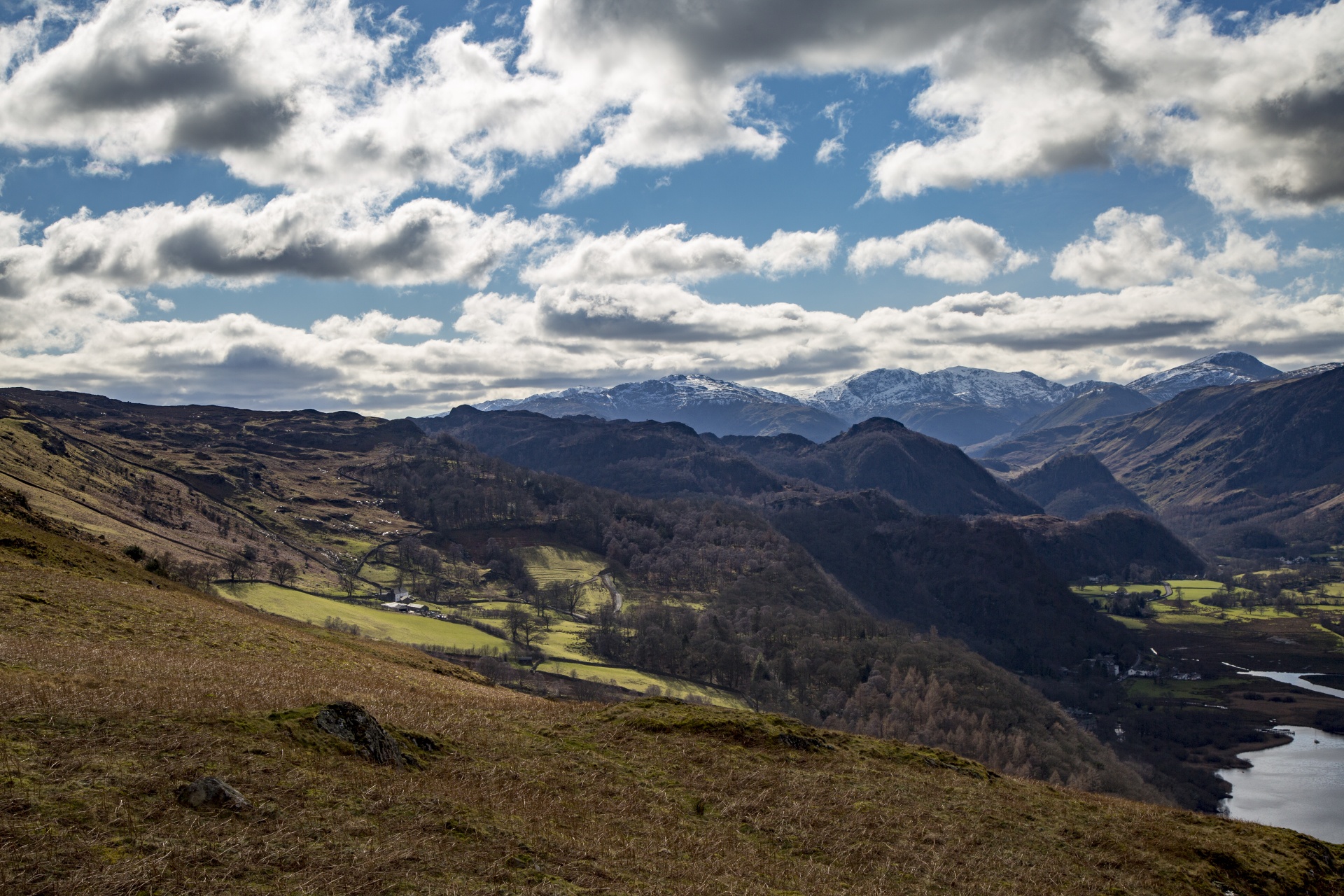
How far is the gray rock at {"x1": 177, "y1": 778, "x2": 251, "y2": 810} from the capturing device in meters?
16.4

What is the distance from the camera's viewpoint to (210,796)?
54.1ft

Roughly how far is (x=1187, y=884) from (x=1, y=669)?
37162 millimetres

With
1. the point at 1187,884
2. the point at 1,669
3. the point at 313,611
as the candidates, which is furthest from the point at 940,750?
the point at 313,611

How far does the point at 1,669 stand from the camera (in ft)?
83.4

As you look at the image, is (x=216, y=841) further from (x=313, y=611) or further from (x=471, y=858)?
(x=313, y=611)

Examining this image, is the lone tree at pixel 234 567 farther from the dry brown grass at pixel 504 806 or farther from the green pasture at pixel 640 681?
the dry brown grass at pixel 504 806

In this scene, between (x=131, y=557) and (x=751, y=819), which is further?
(x=131, y=557)

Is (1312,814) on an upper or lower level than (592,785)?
lower

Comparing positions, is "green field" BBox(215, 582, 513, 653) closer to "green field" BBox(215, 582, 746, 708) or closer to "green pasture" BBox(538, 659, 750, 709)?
"green field" BBox(215, 582, 746, 708)

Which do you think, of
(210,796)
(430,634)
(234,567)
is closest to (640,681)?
(430,634)

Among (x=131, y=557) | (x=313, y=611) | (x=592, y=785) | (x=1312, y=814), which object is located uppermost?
(x=592, y=785)

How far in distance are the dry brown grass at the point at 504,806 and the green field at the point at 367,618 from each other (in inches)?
4825

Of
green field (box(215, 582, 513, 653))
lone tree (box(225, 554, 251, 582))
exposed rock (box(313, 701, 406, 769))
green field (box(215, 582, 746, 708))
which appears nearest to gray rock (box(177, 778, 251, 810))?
exposed rock (box(313, 701, 406, 769))

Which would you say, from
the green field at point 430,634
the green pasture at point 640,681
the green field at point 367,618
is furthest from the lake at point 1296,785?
the green field at point 367,618
